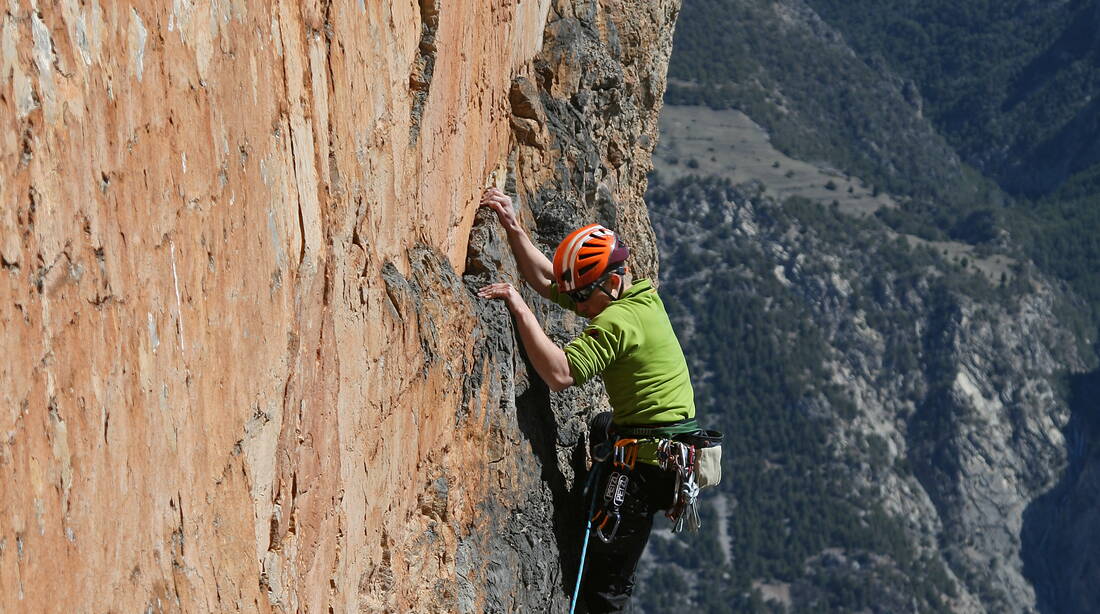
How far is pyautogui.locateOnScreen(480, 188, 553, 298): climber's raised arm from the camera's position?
642 cm

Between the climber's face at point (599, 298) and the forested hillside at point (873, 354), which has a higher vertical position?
the climber's face at point (599, 298)

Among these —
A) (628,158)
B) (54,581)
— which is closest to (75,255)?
(54,581)

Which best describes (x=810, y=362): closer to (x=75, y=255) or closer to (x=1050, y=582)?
(x=1050, y=582)

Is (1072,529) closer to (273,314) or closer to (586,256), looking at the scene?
(586,256)

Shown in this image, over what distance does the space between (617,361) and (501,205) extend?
1121 millimetres

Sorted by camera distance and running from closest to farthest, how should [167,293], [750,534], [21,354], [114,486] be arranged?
[21,354] → [114,486] → [167,293] → [750,534]

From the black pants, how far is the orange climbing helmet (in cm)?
93

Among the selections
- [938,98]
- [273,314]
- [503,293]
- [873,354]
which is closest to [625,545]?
[503,293]

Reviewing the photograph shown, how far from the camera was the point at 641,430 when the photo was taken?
5.98m

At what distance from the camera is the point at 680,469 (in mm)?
5918

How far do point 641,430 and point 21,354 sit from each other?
381 centimetres

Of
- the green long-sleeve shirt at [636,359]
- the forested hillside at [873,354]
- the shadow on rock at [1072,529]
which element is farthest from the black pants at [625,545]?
the shadow on rock at [1072,529]

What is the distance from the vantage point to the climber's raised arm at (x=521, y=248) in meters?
6.42

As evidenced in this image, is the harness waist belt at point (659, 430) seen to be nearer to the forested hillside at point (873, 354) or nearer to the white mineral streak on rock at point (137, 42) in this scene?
the white mineral streak on rock at point (137, 42)
